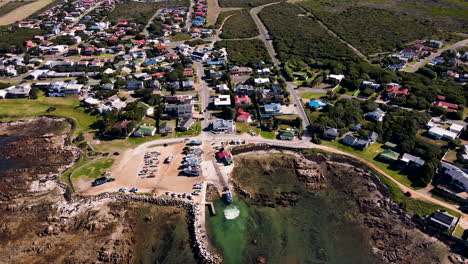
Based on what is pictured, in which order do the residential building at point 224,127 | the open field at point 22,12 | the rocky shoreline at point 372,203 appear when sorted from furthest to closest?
the open field at point 22,12 → the residential building at point 224,127 → the rocky shoreline at point 372,203

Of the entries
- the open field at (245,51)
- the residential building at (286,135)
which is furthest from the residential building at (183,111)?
the open field at (245,51)

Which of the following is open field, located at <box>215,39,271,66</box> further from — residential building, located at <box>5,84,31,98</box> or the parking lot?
residential building, located at <box>5,84,31,98</box>

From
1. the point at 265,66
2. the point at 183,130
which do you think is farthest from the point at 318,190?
the point at 265,66

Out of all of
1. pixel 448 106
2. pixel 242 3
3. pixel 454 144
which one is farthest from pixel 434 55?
pixel 242 3

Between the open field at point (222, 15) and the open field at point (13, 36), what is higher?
the open field at point (222, 15)

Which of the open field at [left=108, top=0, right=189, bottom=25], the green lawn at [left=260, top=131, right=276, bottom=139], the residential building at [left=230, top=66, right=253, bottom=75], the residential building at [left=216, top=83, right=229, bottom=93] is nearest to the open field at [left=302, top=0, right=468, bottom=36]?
the residential building at [left=230, top=66, right=253, bottom=75]

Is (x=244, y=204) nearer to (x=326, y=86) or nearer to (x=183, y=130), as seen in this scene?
(x=183, y=130)

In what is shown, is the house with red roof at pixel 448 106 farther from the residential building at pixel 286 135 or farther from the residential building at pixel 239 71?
the residential building at pixel 239 71
